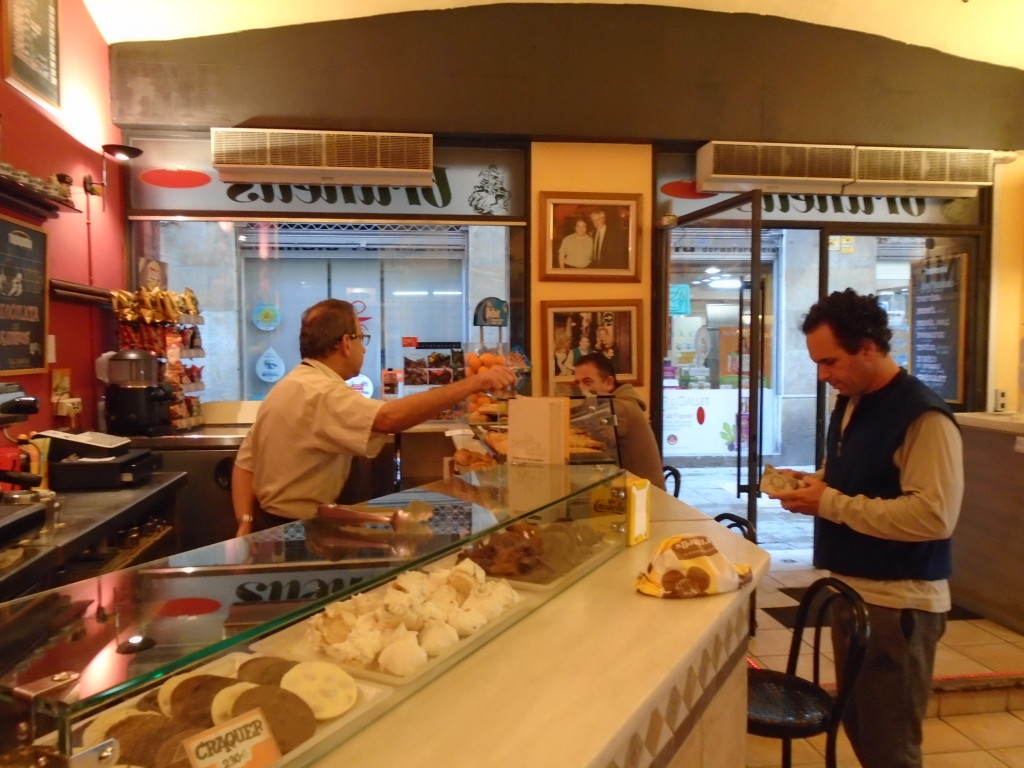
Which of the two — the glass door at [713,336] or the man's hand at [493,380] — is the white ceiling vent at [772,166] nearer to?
the glass door at [713,336]

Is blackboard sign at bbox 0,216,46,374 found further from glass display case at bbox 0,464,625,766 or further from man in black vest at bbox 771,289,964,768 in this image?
man in black vest at bbox 771,289,964,768

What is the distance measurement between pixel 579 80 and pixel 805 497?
342 centimetres

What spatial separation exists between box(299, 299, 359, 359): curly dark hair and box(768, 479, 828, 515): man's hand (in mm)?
1494

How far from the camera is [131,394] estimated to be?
3.87 meters

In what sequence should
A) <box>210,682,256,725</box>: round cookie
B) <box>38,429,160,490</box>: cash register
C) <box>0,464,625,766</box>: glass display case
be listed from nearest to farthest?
<box>0,464,625,766</box>: glass display case, <box>210,682,256,725</box>: round cookie, <box>38,429,160,490</box>: cash register

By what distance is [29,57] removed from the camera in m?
3.26

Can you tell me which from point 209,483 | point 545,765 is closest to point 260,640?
point 545,765

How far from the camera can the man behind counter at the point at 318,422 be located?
82.5 inches

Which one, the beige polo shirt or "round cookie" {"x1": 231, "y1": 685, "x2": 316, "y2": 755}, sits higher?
the beige polo shirt

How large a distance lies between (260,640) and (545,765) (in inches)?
24.7

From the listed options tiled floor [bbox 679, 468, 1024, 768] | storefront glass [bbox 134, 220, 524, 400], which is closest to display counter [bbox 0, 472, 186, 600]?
storefront glass [bbox 134, 220, 524, 400]

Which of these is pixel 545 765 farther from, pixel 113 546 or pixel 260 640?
pixel 113 546

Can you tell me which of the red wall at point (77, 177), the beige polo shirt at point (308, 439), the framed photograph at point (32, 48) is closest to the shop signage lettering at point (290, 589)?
the beige polo shirt at point (308, 439)

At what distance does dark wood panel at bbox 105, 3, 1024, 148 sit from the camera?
4.39 meters
